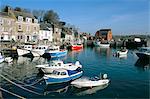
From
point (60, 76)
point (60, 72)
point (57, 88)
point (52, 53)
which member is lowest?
point (57, 88)

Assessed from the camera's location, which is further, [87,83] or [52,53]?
[52,53]

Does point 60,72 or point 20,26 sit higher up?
point 20,26

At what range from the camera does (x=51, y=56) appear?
57000 mm

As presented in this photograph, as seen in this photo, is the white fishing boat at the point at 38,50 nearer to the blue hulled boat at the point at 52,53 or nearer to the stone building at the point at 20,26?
the blue hulled boat at the point at 52,53

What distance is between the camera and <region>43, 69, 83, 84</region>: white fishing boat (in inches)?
1119

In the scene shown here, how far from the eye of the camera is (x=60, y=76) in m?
29.2

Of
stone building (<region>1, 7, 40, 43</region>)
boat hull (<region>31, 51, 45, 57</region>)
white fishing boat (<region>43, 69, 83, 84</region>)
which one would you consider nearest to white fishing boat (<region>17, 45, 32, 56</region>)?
boat hull (<region>31, 51, 45, 57</region>)

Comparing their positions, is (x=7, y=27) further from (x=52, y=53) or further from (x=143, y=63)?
(x=143, y=63)

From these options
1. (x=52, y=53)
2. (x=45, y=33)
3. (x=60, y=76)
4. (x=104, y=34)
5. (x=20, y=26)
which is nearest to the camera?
(x=60, y=76)

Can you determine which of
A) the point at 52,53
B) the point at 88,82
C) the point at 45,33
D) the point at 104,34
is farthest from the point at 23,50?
the point at 104,34

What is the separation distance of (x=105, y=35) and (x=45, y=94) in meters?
125

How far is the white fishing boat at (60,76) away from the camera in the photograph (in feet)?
93.2

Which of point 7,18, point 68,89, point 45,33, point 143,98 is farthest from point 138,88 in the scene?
point 45,33

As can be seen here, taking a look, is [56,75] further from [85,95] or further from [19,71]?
[19,71]
